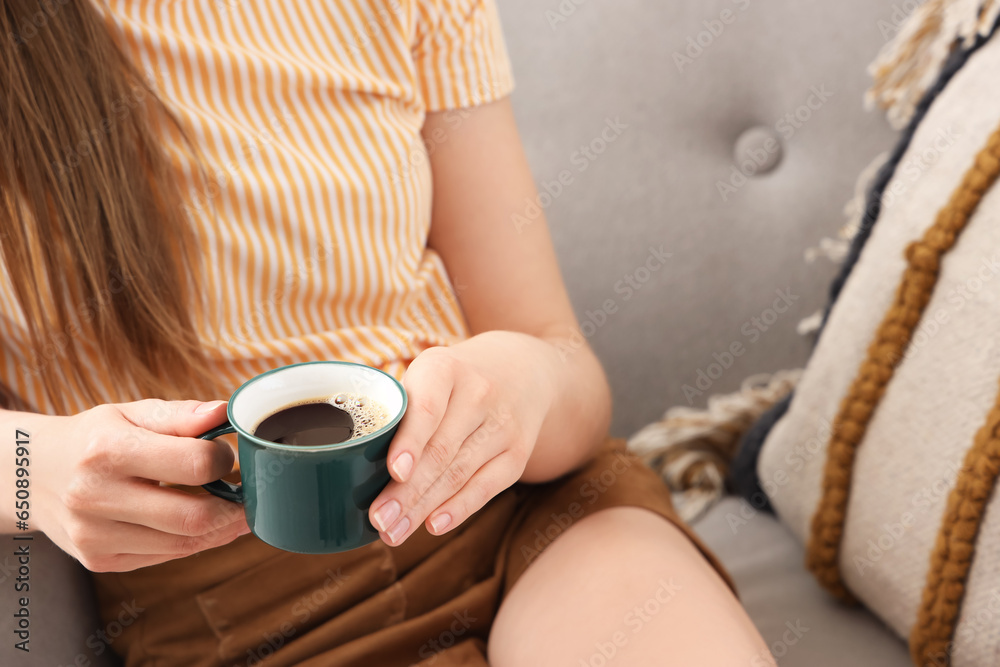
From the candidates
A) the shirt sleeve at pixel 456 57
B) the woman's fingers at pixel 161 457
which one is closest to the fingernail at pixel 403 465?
the woman's fingers at pixel 161 457

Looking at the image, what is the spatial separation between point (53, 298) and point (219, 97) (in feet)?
0.73

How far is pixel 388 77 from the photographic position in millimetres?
739

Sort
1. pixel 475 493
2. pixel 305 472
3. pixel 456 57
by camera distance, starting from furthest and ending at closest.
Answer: pixel 456 57 → pixel 475 493 → pixel 305 472

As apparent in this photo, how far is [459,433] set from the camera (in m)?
0.51

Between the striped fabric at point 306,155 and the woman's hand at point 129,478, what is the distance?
0.18 metres

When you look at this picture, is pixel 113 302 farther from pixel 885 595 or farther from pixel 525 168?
pixel 885 595

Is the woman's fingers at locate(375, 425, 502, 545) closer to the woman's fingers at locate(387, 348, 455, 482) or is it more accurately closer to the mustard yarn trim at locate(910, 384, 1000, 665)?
the woman's fingers at locate(387, 348, 455, 482)

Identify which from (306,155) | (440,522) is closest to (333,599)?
(440,522)

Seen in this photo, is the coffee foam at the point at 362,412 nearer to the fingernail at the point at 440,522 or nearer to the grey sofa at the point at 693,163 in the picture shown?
the fingernail at the point at 440,522

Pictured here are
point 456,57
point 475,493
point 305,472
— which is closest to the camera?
point 305,472

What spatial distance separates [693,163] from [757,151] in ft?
0.28

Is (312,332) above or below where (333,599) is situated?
above

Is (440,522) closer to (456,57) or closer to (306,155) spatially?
(306,155)

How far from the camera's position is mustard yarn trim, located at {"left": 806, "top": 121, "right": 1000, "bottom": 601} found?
0.68 meters
